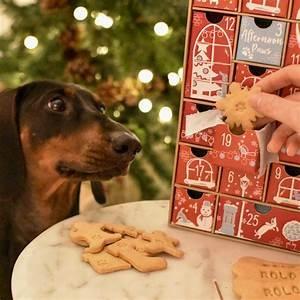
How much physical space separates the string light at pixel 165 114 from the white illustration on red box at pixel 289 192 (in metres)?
0.72

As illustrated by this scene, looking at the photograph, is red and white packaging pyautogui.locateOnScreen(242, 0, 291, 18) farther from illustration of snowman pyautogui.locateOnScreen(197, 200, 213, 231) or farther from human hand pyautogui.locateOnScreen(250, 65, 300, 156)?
illustration of snowman pyautogui.locateOnScreen(197, 200, 213, 231)

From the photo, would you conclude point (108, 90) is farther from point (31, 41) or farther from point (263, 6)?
point (263, 6)

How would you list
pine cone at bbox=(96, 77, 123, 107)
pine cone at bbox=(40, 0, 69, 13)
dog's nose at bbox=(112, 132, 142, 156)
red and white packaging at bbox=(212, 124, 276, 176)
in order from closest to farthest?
red and white packaging at bbox=(212, 124, 276, 176) → dog's nose at bbox=(112, 132, 142, 156) → pine cone at bbox=(40, 0, 69, 13) → pine cone at bbox=(96, 77, 123, 107)

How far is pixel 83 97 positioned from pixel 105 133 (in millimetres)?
122

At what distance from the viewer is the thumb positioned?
0.82m

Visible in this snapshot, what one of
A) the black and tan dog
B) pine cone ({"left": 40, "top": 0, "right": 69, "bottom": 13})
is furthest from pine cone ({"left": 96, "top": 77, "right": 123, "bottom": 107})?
the black and tan dog

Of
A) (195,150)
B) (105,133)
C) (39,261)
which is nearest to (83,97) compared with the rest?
(105,133)

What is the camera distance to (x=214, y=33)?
0.94m

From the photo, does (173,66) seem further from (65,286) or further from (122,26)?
(65,286)

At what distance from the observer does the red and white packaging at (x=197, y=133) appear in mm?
983

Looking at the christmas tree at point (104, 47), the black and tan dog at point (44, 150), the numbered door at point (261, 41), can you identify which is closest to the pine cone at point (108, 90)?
the christmas tree at point (104, 47)

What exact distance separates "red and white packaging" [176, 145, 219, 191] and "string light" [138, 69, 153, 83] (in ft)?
2.03

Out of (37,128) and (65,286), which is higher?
(37,128)

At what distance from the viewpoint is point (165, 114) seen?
1.65m
